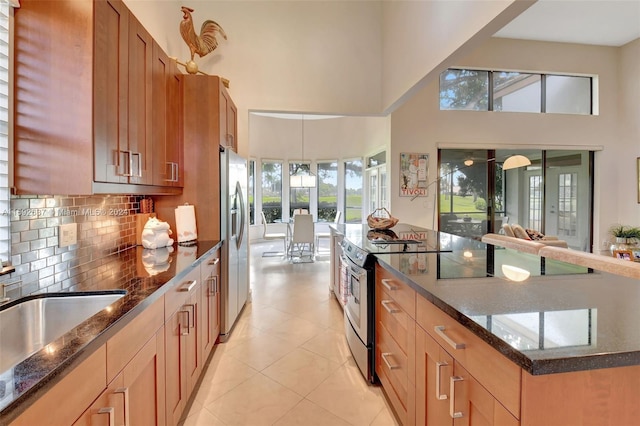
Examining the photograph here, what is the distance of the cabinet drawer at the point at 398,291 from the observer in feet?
4.60

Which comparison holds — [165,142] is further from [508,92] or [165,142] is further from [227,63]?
[508,92]

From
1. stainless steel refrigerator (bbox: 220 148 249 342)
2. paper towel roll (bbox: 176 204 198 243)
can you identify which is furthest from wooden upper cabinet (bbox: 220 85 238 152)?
paper towel roll (bbox: 176 204 198 243)

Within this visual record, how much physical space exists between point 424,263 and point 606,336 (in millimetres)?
873

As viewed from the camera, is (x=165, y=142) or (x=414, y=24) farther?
(x=414, y=24)

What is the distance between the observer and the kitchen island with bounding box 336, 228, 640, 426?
730 mm

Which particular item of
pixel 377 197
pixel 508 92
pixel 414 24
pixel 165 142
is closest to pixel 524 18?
pixel 508 92

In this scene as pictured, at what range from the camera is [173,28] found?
3.07m

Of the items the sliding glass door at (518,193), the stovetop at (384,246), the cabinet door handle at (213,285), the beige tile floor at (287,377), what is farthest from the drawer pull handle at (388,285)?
the sliding glass door at (518,193)

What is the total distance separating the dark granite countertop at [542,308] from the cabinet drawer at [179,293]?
1.12 m

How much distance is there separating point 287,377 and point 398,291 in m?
1.15

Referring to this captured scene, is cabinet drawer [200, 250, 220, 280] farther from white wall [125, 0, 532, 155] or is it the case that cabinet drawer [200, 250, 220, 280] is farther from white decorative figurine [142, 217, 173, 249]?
white wall [125, 0, 532, 155]

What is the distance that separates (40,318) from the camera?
121 centimetres

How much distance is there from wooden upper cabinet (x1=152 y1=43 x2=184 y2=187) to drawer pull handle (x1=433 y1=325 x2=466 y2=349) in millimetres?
1900

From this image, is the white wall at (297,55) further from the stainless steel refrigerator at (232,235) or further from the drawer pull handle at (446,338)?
the drawer pull handle at (446,338)
